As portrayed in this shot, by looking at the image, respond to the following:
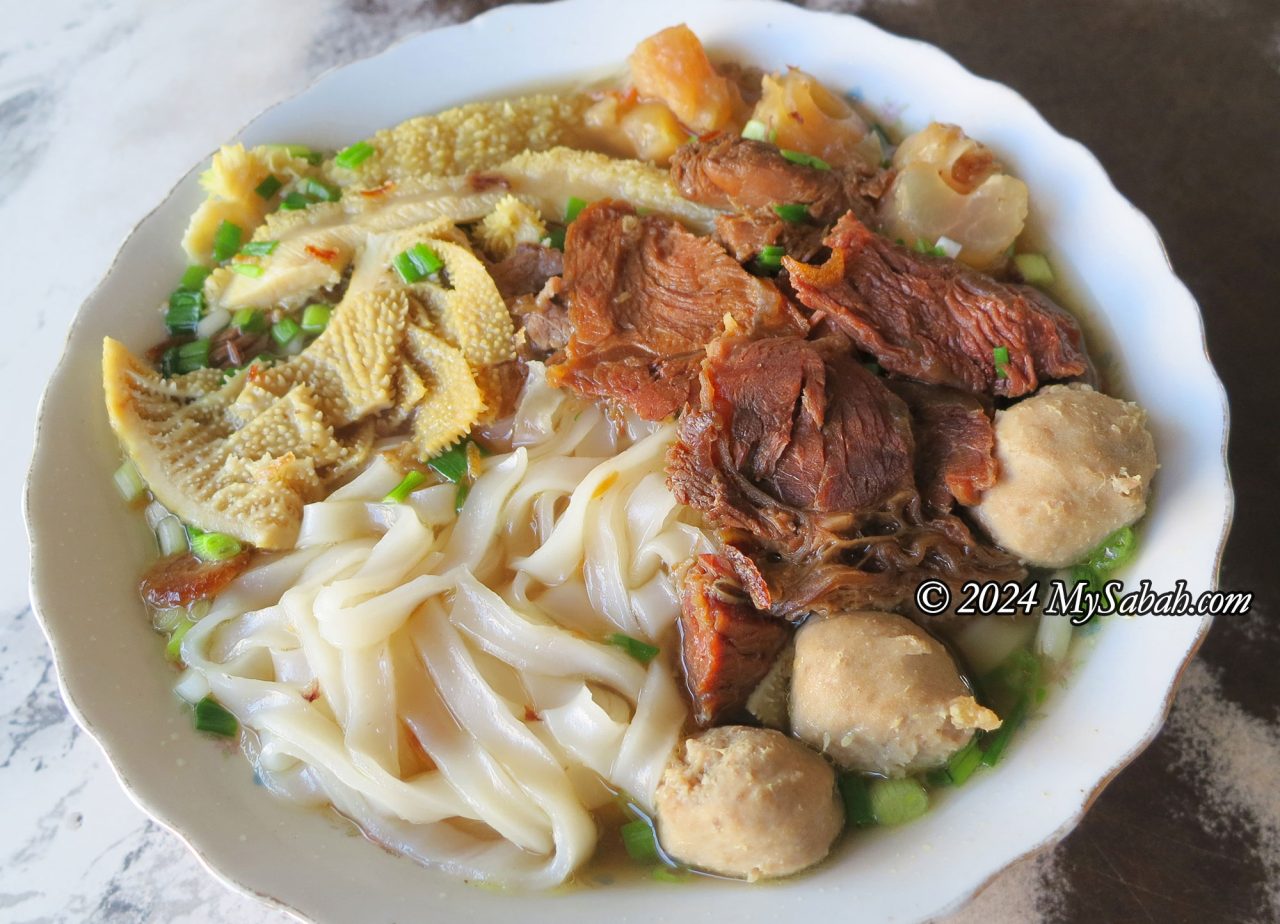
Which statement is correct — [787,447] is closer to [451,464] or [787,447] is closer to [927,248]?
[927,248]

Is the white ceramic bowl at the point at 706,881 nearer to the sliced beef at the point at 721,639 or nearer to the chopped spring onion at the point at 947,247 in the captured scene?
the chopped spring onion at the point at 947,247

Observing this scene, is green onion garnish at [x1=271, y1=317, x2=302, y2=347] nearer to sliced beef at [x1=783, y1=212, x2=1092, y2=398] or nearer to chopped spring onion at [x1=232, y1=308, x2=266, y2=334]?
chopped spring onion at [x1=232, y1=308, x2=266, y2=334]

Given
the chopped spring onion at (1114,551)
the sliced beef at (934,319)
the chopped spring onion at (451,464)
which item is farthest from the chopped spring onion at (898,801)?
the chopped spring onion at (451,464)

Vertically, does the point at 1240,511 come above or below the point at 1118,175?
below

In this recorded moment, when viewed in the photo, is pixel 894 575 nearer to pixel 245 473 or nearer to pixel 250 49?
pixel 245 473

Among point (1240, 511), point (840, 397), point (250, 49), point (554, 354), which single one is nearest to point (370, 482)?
point (554, 354)

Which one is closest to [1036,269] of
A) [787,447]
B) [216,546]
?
[787,447]


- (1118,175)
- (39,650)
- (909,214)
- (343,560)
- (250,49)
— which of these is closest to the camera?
(343,560)
